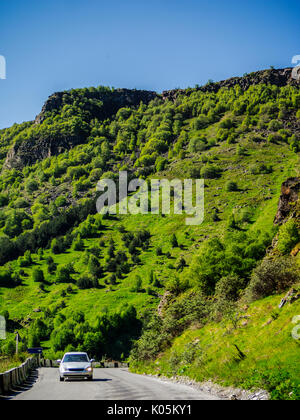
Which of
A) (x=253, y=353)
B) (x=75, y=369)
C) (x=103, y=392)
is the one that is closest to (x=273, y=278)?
(x=253, y=353)

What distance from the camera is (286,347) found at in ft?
63.0

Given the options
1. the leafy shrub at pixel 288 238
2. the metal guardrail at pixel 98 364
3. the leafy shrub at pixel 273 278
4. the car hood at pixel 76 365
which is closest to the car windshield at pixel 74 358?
the car hood at pixel 76 365

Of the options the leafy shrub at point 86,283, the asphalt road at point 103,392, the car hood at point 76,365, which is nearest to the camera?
the asphalt road at point 103,392

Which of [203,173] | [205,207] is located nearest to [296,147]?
[203,173]

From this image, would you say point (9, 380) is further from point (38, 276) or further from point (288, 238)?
point (38, 276)

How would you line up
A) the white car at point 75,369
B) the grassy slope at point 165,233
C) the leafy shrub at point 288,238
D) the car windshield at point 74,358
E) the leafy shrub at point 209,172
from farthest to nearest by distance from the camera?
the leafy shrub at point 209,172
the grassy slope at point 165,233
the leafy shrub at point 288,238
the car windshield at point 74,358
the white car at point 75,369

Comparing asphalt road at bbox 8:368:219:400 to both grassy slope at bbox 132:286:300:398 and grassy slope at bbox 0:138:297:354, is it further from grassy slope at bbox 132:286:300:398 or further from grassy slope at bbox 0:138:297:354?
grassy slope at bbox 0:138:297:354

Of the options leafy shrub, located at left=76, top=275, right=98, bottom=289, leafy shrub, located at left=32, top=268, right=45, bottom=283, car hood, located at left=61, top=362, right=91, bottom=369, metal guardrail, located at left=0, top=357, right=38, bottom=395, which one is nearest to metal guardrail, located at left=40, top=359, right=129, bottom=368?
leafy shrub, located at left=76, top=275, right=98, bottom=289

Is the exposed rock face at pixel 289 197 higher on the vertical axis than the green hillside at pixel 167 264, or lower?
higher

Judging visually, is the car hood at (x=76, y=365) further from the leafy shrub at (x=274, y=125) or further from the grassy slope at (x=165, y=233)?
the leafy shrub at (x=274, y=125)

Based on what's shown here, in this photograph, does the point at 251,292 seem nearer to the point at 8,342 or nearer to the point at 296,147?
the point at 8,342

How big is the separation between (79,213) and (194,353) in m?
147

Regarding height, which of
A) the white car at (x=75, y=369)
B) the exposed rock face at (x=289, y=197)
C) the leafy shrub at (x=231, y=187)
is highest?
the leafy shrub at (x=231, y=187)

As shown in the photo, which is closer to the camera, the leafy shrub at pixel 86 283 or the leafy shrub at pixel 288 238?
the leafy shrub at pixel 288 238
